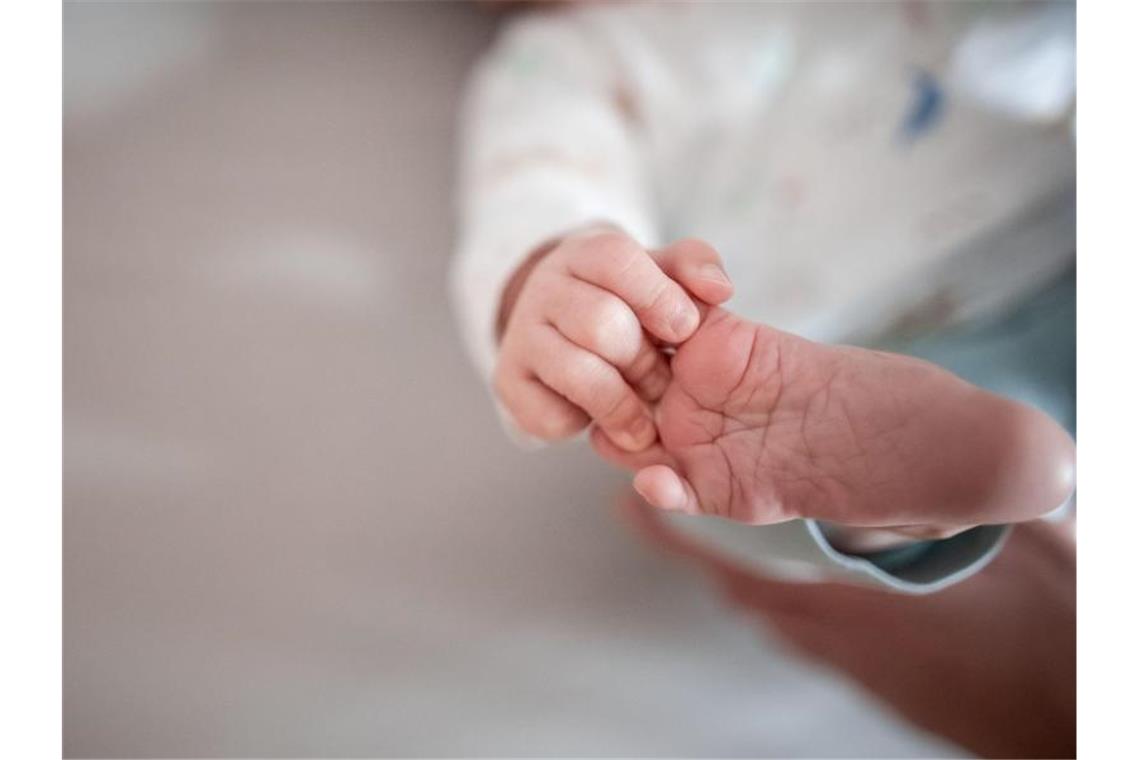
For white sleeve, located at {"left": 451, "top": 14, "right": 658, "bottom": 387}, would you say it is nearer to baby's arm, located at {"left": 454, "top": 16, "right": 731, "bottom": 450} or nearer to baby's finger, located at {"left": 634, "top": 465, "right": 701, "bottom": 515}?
baby's arm, located at {"left": 454, "top": 16, "right": 731, "bottom": 450}

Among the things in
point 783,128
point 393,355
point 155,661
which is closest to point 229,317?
point 393,355

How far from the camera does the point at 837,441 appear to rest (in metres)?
0.25

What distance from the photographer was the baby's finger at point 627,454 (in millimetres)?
281

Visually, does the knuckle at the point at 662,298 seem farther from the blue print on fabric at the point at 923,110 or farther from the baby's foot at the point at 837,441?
the blue print on fabric at the point at 923,110

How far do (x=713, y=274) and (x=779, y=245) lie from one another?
14 centimetres

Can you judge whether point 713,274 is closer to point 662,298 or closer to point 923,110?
point 662,298

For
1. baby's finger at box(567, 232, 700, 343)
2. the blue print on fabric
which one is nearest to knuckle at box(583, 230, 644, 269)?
baby's finger at box(567, 232, 700, 343)

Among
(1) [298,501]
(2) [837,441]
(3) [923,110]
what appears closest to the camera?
(2) [837,441]

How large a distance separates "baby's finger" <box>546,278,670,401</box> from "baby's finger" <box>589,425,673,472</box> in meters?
0.02

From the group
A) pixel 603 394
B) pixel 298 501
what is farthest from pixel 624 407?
pixel 298 501

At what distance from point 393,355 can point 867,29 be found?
0.34 metres

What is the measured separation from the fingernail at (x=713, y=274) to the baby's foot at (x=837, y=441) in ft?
0.03

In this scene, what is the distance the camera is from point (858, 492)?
240 mm

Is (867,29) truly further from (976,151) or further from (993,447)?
(993,447)
